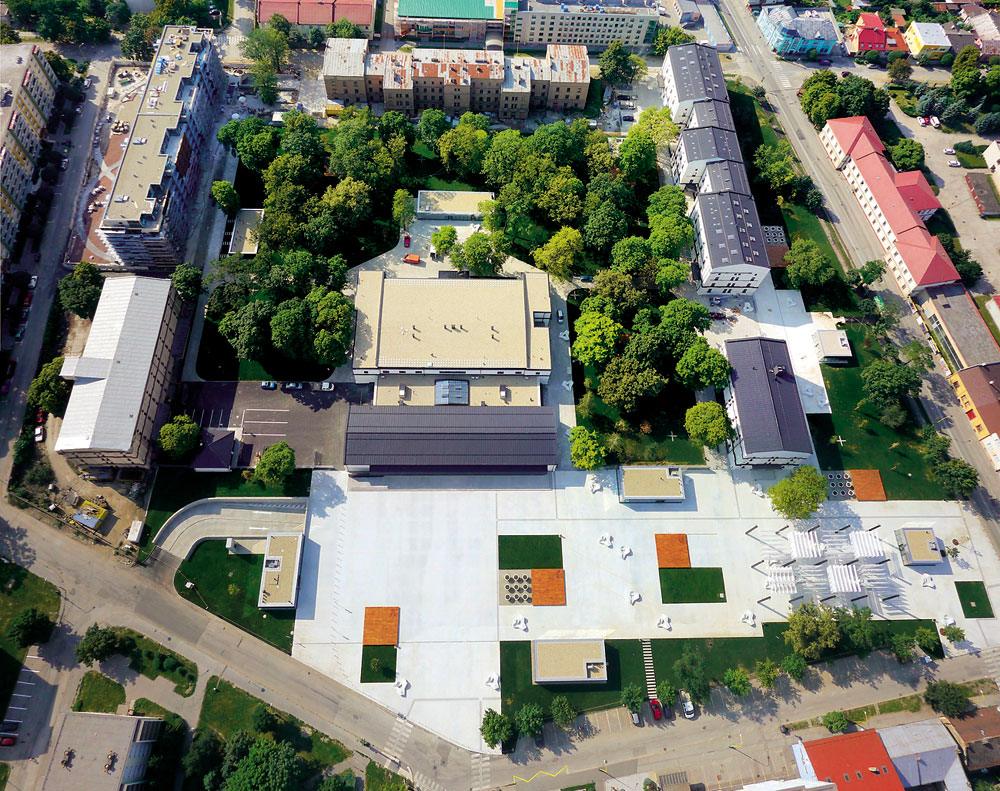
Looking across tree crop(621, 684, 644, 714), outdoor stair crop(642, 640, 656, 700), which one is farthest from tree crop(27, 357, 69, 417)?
outdoor stair crop(642, 640, 656, 700)

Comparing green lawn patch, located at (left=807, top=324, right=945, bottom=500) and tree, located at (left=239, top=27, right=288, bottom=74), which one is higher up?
tree, located at (left=239, top=27, right=288, bottom=74)

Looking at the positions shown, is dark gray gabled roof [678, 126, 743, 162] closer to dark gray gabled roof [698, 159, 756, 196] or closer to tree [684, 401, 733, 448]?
dark gray gabled roof [698, 159, 756, 196]

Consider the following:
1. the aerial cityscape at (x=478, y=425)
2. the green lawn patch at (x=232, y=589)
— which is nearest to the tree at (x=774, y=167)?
the aerial cityscape at (x=478, y=425)

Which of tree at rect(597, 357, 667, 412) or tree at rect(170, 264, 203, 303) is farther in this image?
tree at rect(170, 264, 203, 303)

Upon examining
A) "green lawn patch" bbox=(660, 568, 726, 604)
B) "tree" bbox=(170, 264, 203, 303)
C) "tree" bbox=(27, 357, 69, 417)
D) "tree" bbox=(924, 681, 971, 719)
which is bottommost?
"tree" bbox=(924, 681, 971, 719)

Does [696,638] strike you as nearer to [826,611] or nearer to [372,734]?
[826,611]

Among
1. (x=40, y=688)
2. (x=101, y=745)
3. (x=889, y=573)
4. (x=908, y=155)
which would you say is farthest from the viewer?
(x=908, y=155)

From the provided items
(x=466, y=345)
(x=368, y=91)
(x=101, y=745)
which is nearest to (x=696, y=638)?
(x=466, y=345)
